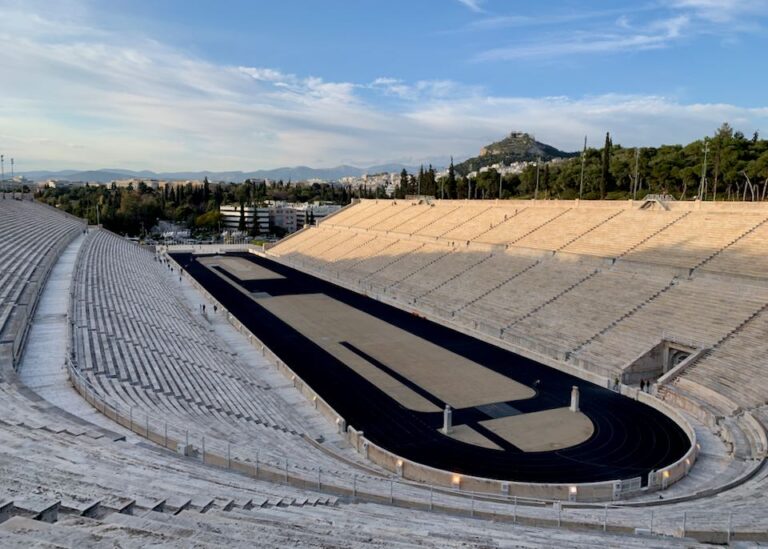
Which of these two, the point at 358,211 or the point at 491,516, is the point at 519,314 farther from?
the point at 358,211

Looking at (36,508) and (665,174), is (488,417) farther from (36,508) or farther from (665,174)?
(665,174)

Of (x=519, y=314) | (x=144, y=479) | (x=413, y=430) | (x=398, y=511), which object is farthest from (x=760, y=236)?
(x=144, y=479)

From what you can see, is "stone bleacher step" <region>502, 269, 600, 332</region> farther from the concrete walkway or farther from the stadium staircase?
the concrete walkway

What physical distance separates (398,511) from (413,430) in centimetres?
843

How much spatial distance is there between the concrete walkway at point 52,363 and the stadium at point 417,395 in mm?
91

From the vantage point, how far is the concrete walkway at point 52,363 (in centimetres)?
1329

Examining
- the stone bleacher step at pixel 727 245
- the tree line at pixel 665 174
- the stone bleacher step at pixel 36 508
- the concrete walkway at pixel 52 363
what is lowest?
the concrete walkway at pixel 52 363

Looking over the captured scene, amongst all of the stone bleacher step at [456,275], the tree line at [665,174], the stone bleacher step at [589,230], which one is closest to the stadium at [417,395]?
the stone bleacher step at [589,230]

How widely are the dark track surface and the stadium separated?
104 millimetres

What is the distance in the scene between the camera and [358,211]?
249 ft

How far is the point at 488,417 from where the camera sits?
63.0ft

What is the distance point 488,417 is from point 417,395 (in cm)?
323

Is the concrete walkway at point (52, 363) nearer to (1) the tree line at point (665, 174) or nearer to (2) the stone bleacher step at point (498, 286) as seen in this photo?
(2) the stone bleacher step at point (498, 286)

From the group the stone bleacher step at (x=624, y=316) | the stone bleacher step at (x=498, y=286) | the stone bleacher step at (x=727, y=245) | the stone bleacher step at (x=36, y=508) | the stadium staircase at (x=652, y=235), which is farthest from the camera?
the stone bleacher step at (x=498, y=286)
